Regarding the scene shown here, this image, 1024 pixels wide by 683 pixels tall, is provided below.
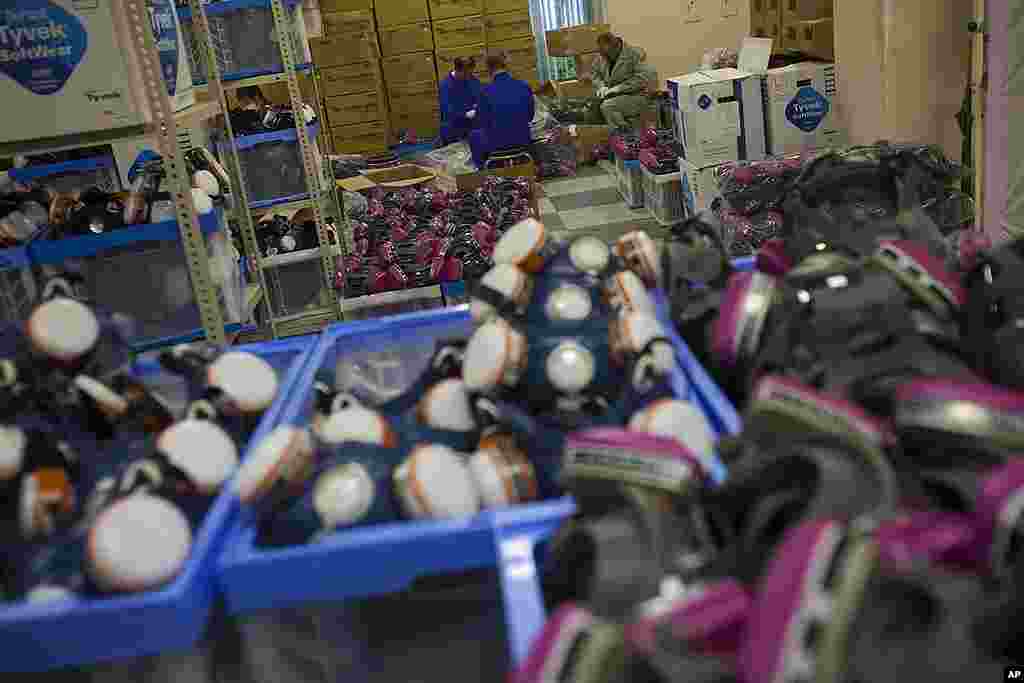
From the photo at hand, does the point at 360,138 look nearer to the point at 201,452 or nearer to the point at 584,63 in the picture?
the point at 584,63

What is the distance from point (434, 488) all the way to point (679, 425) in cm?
30

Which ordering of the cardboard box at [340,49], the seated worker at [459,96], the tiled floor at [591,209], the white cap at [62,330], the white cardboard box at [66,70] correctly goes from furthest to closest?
the cardboard box at [340,49] < the seated worker at [459,96] < the tiled floor at [591,209] < the white cardboard box at [66,70] < the white cap at [62,330]

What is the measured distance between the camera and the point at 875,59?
3658mm

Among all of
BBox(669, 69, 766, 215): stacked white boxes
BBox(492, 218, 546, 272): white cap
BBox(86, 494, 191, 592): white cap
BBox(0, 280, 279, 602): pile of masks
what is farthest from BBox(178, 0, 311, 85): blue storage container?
BBox(86, 494, 191, 592): white cap

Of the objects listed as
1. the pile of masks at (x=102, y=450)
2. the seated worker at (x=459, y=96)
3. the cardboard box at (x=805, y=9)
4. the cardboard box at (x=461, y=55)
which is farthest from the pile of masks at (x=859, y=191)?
the cardboard box at (x=461, y=55)

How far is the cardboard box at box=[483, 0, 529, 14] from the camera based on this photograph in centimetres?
911

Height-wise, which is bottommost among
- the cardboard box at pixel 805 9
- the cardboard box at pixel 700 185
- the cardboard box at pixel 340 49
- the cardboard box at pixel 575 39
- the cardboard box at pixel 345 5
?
the cardboard box at pixel 700 185

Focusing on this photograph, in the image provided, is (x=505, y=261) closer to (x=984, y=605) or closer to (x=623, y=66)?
(x=984, y=605)

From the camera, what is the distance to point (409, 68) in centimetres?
929

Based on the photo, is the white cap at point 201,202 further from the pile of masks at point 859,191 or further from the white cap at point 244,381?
the pile of masks at point 859,191

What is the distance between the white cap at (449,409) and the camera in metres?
1.23

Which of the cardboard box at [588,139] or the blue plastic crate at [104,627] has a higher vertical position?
the blue plastic crate at [104,627]

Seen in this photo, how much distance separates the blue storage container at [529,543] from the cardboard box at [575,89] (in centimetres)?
791

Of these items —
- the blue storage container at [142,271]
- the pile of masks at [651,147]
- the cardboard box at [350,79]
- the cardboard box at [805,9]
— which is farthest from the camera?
the cardboard box at [350,79]
